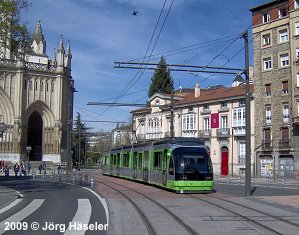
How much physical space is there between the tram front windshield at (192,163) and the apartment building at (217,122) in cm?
2936

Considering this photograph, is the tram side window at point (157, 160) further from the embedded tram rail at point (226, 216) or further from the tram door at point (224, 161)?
the tram door at point (224, 161)

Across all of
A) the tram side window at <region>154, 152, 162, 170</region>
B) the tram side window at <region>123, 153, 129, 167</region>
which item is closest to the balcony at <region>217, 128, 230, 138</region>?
the tram side window at <region>123, 153, 129, 167</region>

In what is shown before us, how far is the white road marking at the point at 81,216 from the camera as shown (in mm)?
11016

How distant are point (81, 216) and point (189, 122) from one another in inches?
1951

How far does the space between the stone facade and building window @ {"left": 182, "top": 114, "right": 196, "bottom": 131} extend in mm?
16714

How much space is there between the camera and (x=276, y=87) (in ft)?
164

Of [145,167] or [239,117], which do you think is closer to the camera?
[145,167]

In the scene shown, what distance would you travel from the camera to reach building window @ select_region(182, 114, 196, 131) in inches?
2442

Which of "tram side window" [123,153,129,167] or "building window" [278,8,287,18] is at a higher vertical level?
"building window" [278,8,287,18]

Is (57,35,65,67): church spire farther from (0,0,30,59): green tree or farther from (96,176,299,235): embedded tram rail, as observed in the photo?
(96,176,299,235): embedded tram rail

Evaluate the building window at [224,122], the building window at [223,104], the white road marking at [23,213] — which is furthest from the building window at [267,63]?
the white road marking at [23,213]

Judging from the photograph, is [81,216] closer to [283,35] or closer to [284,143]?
[284,143]

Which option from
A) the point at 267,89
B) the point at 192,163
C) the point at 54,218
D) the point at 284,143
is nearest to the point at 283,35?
the point at 267,89

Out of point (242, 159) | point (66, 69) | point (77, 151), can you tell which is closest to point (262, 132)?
point (242, 159)
